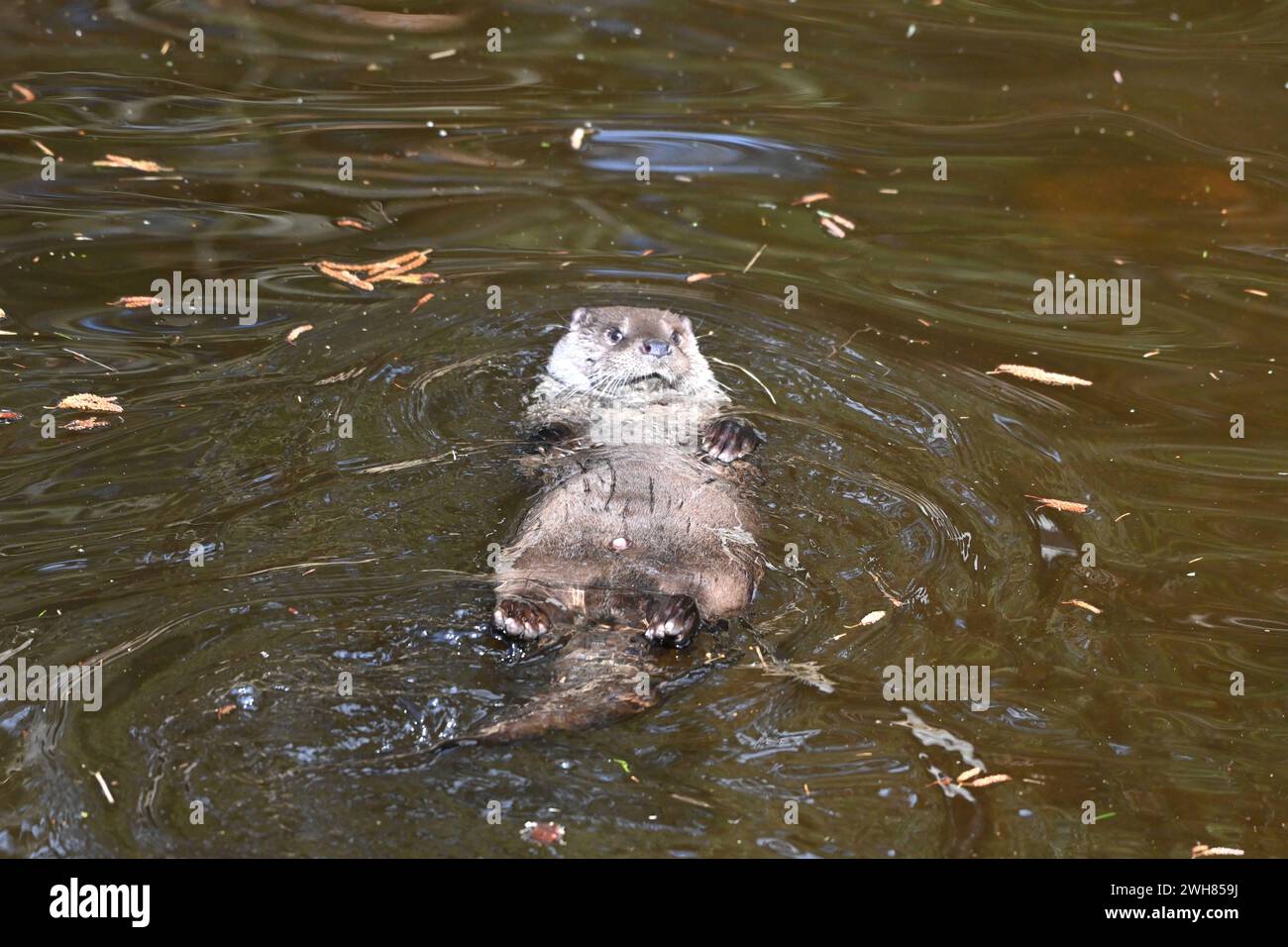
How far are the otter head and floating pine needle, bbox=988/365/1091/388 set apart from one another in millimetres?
1385

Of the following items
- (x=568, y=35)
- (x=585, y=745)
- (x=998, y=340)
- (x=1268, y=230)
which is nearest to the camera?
(x=585, y=745)

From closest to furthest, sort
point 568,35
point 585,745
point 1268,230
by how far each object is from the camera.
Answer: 1. point 585,745
2. point 1268,230
3. point 568,35

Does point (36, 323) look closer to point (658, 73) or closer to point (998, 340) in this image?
point (658, 73)

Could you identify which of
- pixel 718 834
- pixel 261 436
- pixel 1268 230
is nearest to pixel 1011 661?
pixel 718 834

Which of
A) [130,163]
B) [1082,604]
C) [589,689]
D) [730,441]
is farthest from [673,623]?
[130,163]

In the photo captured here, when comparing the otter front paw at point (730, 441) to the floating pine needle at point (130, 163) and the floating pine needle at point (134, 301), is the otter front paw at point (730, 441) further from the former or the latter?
the floating pine needle at point (130, 163)

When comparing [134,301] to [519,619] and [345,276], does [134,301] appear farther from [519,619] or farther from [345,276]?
[519,619]

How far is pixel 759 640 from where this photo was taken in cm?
412

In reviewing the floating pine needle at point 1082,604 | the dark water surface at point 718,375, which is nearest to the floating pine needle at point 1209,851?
the dark water surface at point 718,375

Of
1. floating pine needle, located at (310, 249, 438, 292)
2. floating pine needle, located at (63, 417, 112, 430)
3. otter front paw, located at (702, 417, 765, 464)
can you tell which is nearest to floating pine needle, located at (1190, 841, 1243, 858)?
otter front paw, located at (702, 417, 765, 464)

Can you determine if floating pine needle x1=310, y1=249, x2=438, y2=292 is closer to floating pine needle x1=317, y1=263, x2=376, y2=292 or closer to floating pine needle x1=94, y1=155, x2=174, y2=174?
floating pine needle x1=317, y1=263, x2=376, y2=292

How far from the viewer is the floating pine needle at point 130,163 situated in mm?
7141

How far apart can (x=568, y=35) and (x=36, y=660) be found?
218 inches

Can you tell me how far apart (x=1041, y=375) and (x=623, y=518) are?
8.09ft
